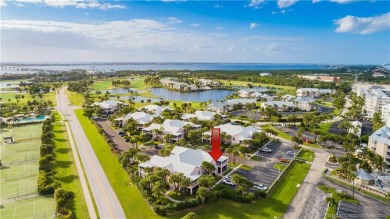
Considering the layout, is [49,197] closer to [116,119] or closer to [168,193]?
[168,193]

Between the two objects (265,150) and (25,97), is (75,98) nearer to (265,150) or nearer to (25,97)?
(25,97)

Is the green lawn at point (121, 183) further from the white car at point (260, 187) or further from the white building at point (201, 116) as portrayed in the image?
the white building at point (201, 116)

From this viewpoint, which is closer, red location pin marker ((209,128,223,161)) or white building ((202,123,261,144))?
red location pin marker ((209,128,223,161))

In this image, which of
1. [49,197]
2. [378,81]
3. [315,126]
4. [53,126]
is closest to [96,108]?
[53,126]

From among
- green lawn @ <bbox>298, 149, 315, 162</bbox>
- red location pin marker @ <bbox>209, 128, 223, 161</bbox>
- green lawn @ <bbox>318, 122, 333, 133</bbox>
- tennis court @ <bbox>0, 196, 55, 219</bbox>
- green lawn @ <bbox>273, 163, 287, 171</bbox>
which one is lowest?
tennis court @ <bbox>0, 196, 55, 219</bbox>

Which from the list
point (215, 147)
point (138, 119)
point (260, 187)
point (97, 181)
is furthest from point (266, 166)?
point (138, 119)

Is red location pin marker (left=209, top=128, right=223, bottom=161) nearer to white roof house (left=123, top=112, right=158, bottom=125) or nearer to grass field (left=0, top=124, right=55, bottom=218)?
white roof house (left=123, top=112, right=158, bottom=125)

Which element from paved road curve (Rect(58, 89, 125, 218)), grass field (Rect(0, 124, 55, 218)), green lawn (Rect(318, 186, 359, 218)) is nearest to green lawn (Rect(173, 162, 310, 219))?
green lawn (Rect(318, 186, 359, 218))
